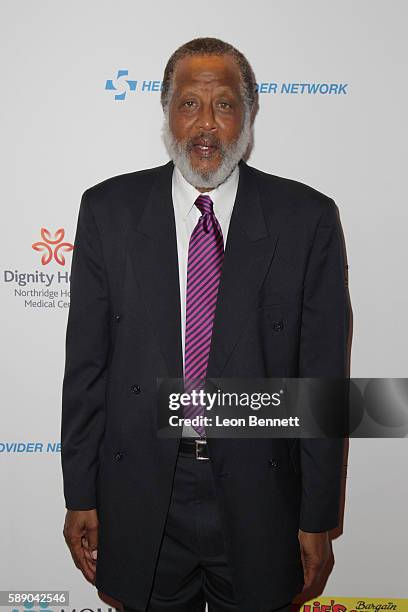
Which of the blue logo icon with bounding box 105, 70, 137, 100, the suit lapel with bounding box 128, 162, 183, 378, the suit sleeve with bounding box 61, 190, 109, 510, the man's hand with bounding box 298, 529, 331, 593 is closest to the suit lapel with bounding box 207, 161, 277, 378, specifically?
the suit lapel with bounding box 128, 162, 183, 378

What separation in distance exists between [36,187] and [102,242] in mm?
752

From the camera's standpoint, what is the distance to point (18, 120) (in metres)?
2.21

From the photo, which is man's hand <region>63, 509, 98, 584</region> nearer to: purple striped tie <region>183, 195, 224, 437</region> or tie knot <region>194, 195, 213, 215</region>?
purple striped tie <region>183, 195, 224, 437</region>

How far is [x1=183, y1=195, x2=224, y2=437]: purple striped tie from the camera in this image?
158cm

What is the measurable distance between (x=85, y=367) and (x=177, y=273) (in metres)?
0.36

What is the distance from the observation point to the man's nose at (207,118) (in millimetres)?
1620

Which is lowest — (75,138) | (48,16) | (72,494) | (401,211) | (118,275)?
(72,494)

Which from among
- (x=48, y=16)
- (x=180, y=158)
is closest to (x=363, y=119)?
(x=180, y=158)

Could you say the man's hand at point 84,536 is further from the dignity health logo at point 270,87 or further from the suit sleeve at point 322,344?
the dignity health logo at point 270,87

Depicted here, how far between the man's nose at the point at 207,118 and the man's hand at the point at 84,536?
1.10 m

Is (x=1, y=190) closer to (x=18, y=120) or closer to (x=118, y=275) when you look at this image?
(x=18, y=120)

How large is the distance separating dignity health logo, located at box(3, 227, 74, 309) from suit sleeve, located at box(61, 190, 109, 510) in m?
0.64

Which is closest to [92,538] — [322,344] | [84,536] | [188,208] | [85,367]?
[84,536]

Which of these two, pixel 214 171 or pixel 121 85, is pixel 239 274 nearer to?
pixel 214 171
